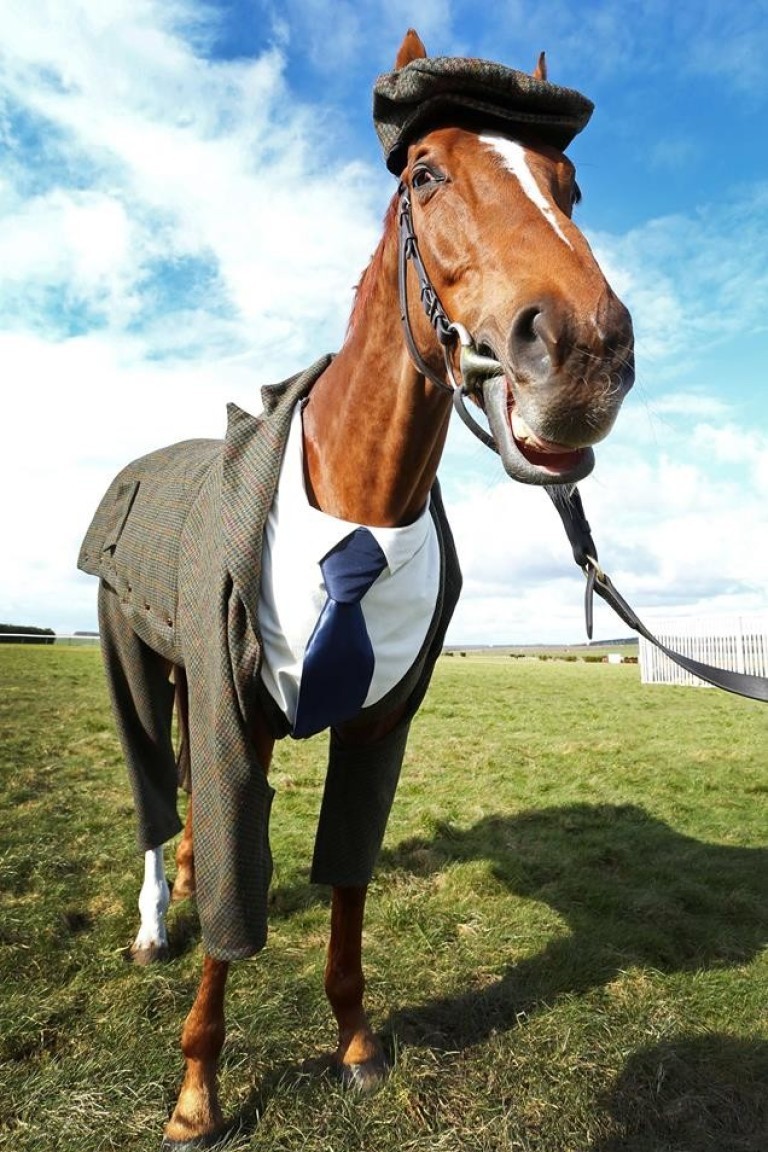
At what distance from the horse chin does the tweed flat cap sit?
94 centimetres

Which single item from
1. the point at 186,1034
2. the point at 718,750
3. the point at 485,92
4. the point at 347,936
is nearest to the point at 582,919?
the point at 347,936

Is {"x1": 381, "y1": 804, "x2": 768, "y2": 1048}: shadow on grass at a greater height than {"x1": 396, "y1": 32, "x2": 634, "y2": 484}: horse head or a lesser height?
lesser

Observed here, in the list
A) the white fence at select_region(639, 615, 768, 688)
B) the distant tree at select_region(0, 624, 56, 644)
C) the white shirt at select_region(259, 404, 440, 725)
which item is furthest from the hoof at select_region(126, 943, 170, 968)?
the distant tree at select_region(0, 624, 56, 644)

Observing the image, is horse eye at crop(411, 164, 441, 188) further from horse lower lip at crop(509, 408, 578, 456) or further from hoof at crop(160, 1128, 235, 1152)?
hoof at crop(160, 1128, 235, 1152)

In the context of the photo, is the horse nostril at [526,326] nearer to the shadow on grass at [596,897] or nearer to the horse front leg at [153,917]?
the shadow on grass at [596,897]

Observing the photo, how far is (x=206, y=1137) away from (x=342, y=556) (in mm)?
2044

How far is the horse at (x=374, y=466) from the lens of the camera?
1.75 meters

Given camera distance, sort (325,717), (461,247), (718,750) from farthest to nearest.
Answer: (718,750) → (325,717) → (461,247)

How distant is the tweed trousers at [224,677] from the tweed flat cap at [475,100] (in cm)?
102

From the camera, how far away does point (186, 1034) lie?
111 inches

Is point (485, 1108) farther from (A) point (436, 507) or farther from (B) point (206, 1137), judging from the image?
(A) point (436, 507)

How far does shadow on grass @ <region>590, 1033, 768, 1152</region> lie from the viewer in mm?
2656

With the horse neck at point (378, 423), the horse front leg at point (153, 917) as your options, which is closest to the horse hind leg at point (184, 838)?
the horse front leg at point (153, 917)

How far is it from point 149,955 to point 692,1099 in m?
2.52
